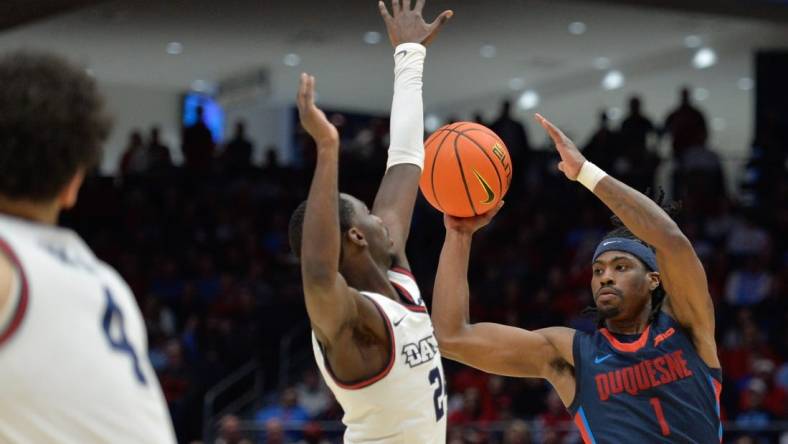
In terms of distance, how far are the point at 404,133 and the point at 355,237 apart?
0.73m

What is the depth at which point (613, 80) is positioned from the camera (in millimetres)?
21062

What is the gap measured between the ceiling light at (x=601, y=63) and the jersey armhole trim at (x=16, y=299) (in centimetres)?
1814

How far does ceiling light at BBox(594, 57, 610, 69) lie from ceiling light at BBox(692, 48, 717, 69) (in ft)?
4.43

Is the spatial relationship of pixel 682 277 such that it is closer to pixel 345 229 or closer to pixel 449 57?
pixel 345 229

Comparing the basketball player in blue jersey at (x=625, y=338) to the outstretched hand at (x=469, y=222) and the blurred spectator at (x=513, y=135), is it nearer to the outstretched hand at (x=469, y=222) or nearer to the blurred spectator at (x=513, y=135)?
the outstretched hand at (x=469, y=222)

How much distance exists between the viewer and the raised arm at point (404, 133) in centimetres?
420

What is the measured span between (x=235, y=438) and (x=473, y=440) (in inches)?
92.9

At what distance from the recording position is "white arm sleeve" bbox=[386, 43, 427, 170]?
4.38 metres

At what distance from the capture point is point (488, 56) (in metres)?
19.6

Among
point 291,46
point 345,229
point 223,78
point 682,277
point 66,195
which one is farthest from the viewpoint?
point 223,78

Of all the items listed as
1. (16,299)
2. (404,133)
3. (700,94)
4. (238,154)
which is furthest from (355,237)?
(700,94)

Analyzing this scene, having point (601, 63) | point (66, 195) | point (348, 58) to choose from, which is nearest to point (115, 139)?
point (348, 58)

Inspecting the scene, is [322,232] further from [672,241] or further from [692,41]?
[692,41]

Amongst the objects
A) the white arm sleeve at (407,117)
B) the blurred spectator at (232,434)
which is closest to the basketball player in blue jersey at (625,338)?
the white arm sleeve at (407,117)
